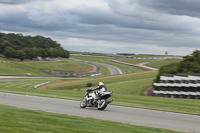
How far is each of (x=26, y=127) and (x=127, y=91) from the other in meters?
24.2

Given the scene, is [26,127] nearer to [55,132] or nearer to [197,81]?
[55,132]

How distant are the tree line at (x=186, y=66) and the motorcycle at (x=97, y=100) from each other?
50.6 feet

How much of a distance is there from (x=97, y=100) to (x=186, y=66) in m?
17.8

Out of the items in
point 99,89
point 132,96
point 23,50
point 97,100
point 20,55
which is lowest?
point 132,96

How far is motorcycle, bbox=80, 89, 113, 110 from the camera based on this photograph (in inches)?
626

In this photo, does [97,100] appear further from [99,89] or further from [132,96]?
[132,96]

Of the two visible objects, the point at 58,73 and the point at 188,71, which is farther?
the point at 58,73

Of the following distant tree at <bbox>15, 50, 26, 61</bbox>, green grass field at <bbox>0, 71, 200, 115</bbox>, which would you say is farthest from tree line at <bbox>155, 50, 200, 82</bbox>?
distant tree at <bbox>15, 50, 26, 61</bbox>

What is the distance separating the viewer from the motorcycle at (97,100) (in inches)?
626

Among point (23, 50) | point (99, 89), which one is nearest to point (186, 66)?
point (99, 89)

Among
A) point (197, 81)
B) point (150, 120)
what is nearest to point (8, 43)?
point (197, 81)

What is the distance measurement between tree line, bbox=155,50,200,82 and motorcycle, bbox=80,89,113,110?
50.6 feet

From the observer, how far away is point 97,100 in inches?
650

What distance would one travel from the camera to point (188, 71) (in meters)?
30.6
